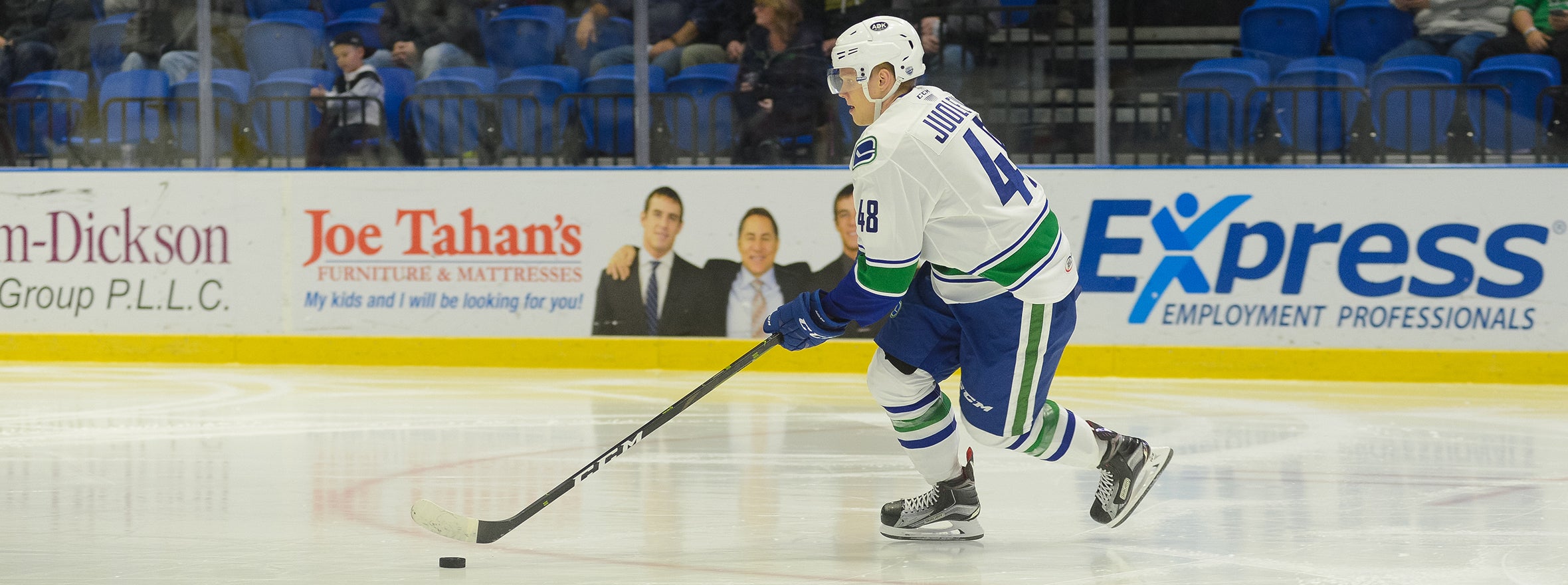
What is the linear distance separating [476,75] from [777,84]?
65.2 inches

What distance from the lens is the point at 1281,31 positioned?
7.80 m

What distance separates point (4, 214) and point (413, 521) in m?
6.00

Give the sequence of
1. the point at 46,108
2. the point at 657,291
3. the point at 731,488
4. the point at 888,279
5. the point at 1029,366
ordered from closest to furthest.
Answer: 1. the point at 888,279
2. the point at 1029,366
3. the point at 731,488
4. the point at 657,291
5. the point at 46,108

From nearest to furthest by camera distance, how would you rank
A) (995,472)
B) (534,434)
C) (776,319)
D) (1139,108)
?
(776,319), (995,472), (534,434), (1139,108)

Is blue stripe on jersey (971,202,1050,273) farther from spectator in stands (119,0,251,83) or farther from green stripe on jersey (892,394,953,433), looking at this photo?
spectator in stands (119,0,251,83)

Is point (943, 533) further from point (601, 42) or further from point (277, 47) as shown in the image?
point (277, 47)

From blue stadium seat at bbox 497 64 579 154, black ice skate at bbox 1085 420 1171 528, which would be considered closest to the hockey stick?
black ice skate at bbox 1085 420 1171 528

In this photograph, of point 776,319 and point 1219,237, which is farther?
point 1219,237

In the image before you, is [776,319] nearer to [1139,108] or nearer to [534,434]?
[534,434]

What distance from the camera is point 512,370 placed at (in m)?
8.04

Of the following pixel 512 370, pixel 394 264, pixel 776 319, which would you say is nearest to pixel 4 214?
pixel 394 264

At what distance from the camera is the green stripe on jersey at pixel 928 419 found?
11.8 ft

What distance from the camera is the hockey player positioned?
3342mm

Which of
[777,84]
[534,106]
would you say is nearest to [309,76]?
[534,106]
